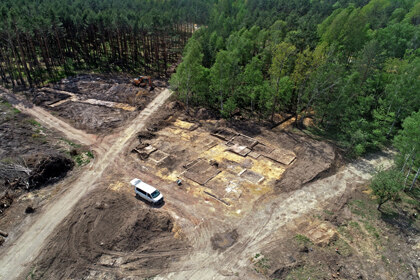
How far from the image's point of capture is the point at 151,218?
24641 mm

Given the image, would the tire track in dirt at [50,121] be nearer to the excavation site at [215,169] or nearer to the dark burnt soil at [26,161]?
the excavation site at [215,169]

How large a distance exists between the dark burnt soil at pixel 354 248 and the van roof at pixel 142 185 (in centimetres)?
1339

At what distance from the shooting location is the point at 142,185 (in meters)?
27.7

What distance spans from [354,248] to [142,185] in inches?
885

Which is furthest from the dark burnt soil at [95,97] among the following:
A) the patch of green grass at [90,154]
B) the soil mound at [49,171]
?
the soil mound at [49,171]

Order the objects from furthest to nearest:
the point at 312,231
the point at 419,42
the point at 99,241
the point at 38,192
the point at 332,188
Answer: the point at 419,42, the point at 332,188, the point at 38,192, the point at 312,231, the point at 99,241

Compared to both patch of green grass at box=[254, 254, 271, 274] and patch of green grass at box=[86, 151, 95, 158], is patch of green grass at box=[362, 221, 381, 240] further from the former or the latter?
patch of green grass at box=[86, 151, 95, 158]

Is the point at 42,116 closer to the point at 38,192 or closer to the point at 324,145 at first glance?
the point at 38,192

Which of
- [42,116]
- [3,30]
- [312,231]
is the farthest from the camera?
[3,30]

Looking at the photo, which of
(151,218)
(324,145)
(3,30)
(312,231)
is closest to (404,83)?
(324,145)

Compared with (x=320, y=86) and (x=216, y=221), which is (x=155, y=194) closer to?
(x=216, y=221)

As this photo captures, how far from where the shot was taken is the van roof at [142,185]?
27.1m

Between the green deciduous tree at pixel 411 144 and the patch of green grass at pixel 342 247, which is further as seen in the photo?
the green deciduous tree at pixel 411 144

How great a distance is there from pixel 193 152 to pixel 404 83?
35.5m
